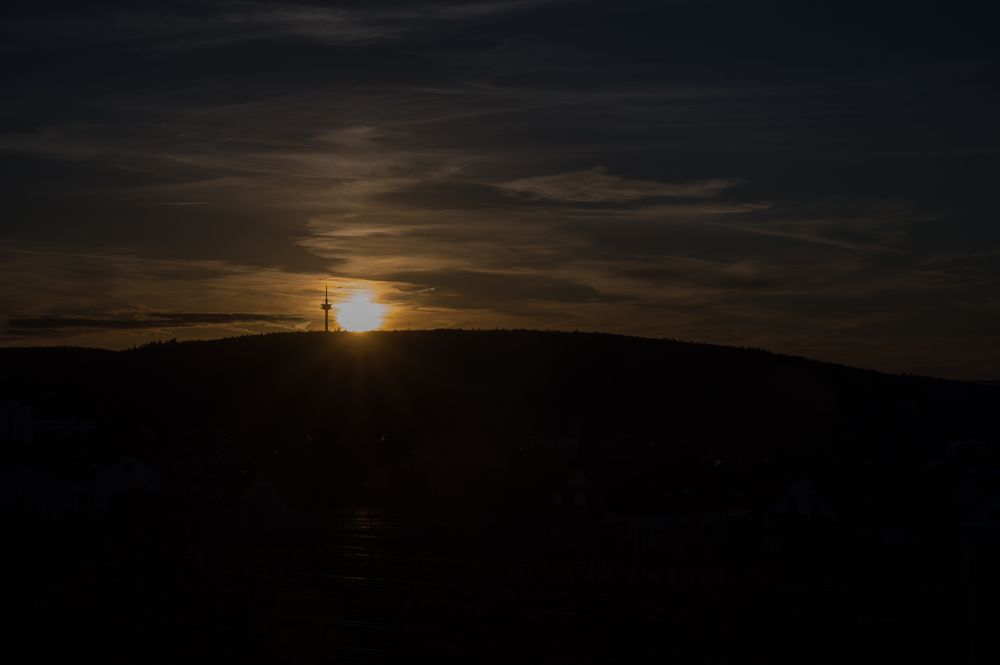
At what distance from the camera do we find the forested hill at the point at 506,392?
93.1 m

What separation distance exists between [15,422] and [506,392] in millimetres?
57678

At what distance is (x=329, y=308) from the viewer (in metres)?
86.6

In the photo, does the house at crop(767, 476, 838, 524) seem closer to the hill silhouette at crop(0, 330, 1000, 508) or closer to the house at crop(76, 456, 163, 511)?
the house at crop(76, 456, 163, 511)

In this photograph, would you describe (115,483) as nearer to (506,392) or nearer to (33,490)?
(33,490)

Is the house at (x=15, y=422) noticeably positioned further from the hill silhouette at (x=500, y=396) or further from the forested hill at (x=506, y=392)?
the forested hill at (x=506, y=392)

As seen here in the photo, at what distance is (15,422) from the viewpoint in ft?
194

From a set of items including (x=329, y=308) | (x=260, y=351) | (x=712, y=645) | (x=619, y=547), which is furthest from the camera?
(x=260, y=351)

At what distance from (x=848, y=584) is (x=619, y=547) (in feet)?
27.9

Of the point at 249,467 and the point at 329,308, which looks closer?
the point at 249,467

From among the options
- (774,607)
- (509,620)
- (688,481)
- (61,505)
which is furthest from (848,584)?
(61,505)

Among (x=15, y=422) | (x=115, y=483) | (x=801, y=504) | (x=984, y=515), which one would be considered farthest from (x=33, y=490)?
(x=984, y=515)

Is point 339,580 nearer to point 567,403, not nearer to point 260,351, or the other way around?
point 567,403

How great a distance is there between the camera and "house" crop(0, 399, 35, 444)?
5838 centimetres

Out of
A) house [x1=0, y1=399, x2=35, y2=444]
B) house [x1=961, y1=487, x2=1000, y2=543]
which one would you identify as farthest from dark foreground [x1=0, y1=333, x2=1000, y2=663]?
house [x1=0, y1=399, x2=35, y2=444]
